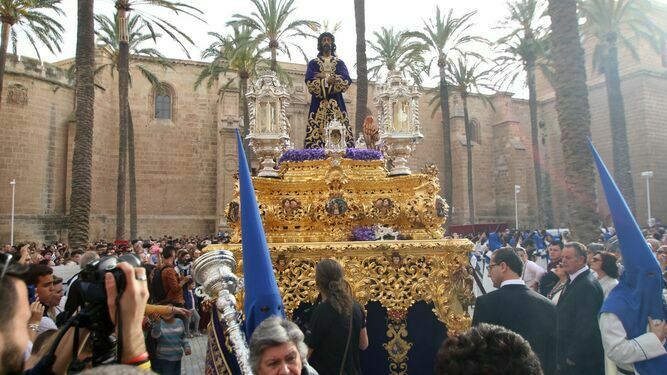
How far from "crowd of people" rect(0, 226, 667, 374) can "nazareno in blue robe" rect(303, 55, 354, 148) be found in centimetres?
274

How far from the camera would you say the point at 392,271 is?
18.5ft

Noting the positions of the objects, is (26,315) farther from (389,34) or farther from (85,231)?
(389,34)

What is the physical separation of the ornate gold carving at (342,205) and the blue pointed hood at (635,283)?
231 centimetres

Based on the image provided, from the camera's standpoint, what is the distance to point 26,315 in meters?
2.00

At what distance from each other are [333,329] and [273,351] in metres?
1.56

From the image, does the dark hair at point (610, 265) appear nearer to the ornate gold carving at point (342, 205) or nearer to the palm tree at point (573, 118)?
the ornate gold carving at point (342, 205)

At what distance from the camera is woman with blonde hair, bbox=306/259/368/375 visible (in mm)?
4148

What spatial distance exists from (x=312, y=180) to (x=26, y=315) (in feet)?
14.8

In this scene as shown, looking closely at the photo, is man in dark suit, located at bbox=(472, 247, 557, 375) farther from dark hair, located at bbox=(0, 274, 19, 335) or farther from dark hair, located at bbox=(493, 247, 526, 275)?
dark hair, located at bbox=(0, 274, 19, 335)

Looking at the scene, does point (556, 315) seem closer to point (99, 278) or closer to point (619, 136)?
point (99, 278)

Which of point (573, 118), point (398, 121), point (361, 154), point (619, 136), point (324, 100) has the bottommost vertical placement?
point (361, 154)

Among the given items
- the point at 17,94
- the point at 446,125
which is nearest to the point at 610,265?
the point at 446,125

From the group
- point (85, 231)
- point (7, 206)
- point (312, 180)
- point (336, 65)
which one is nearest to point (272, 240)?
point (312, 180)

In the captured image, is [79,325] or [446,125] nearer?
[79,325]
